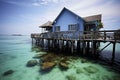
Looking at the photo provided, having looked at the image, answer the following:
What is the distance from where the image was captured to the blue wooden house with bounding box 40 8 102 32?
16.0 meters

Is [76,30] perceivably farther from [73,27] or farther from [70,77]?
[70,77]

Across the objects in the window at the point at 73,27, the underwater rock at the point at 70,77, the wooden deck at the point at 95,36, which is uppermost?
the window at the point at 73,27

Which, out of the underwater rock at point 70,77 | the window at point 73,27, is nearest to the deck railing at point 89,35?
the window at point 73,27

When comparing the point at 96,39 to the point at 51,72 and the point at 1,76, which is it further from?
the point at 1,76

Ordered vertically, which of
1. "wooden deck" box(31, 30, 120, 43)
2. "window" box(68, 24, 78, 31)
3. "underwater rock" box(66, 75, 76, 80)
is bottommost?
"underwater rock" box(66, 75, 76, 80)

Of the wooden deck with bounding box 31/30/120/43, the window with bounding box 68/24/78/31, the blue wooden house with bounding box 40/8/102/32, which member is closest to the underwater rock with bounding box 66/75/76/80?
the wooden deck with bounding box 31/30/120/43

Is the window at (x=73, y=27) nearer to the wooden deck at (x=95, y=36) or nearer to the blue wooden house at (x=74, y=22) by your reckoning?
Answer: the blue wooden house at (x=74, y=22)

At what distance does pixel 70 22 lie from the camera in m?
17.7

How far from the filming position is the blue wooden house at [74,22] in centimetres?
1603

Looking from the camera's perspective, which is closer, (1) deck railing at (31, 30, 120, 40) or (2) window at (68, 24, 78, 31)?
(1) deck railing at (31, 30, 120, 40)

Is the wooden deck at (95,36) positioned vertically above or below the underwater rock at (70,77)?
above

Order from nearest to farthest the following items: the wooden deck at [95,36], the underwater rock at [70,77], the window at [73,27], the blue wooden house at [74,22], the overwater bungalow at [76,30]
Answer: the underwater rock at [70,77], the wooden deck at [95,36], the overwater bungalow at [76,30], the blue wooden house at [74,22], the window at [73,27]

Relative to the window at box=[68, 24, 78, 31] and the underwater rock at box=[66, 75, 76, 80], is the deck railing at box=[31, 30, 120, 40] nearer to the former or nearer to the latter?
the window at box=[68, 24, 78, 31]

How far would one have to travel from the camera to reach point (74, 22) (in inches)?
670
